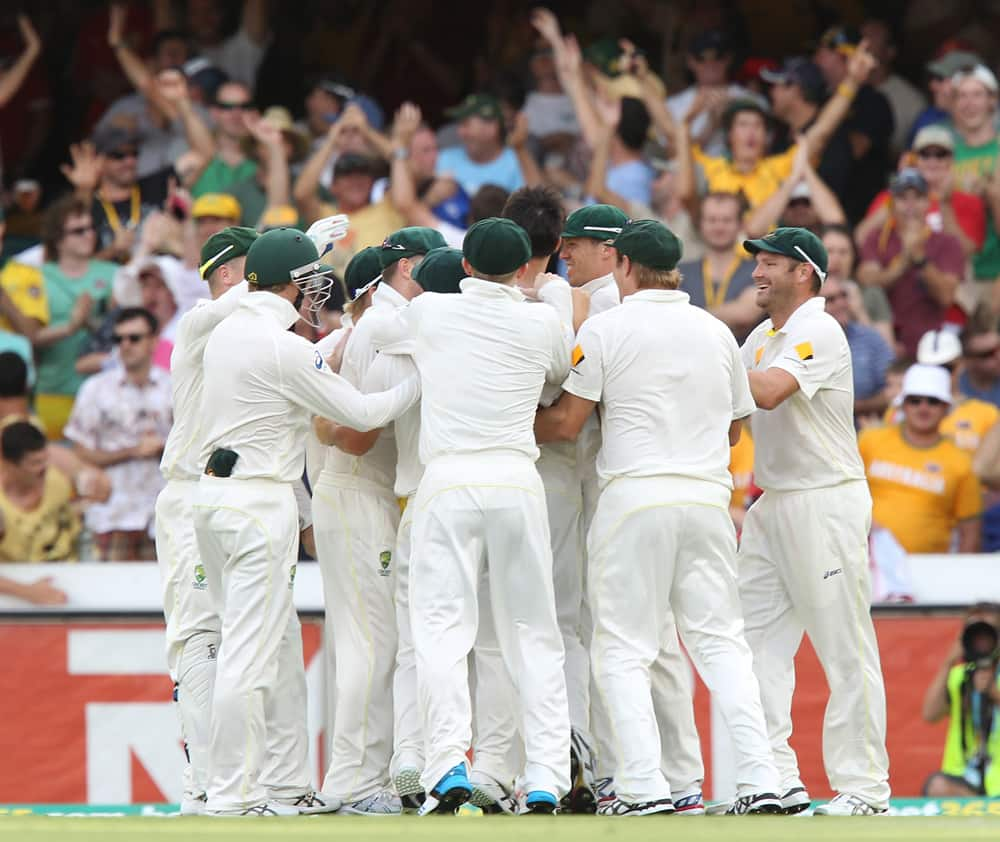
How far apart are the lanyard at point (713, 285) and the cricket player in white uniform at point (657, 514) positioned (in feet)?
13.9

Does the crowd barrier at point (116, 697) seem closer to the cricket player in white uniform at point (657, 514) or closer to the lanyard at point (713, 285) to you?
the lanyard at point (713, 285)

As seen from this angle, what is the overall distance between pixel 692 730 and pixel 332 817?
157 cm

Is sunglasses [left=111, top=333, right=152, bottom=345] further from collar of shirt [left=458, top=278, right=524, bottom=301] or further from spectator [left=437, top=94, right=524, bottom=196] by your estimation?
collar of shirt [left=458, top=278, right=524, bottom=301]

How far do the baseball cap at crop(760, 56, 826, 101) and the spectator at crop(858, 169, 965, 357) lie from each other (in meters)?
1.16

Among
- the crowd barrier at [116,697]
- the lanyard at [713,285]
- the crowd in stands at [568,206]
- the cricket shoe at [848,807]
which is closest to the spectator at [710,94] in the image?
the crowd in stands at [568,206]

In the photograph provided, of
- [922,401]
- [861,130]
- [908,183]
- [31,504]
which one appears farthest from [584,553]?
[861,130]

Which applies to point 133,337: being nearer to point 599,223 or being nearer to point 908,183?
point 599,223

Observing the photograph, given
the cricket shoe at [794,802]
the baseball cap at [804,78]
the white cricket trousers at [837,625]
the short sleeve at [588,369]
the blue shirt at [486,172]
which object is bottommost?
the cricket shoe at [794,802]

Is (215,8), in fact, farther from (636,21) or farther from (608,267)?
(608,267)

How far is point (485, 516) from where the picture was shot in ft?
25.6

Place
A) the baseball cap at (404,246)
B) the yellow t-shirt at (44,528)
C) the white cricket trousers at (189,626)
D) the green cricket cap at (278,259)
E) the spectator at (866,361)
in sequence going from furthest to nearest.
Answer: the spectator at (866,361) < the yellow t-shirt at (44,528) < the baseball cap at (404,246) < the white cricket trousers at (189,626) < the green cricket cap at (278,259)

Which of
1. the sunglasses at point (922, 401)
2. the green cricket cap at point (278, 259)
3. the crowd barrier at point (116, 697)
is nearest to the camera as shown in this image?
the green cricket cap at point (278, 259)

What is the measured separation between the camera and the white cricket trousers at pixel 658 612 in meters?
7.79

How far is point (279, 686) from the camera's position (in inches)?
323
